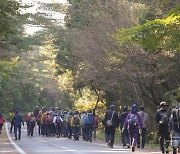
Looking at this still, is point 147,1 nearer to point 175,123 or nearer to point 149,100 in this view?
point 149,100

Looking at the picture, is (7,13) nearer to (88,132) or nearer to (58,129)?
(88,132)

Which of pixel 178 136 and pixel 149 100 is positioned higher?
pixel 149 100

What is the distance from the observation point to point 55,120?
3634cm

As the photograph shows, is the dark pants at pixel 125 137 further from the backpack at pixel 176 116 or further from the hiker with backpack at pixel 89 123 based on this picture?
the backpack at pixel 176 116

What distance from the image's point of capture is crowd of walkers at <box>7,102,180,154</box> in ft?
61.4

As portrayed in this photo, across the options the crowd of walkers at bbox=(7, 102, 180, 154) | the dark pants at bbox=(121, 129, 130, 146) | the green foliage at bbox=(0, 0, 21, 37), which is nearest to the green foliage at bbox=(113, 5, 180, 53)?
the crowd of walkers at bbox=(7, 102, 180, 154)

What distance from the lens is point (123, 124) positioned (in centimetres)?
Result: 2514

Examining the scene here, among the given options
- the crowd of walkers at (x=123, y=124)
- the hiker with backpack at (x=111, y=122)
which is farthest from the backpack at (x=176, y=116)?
the hiker with backpack at (x=111, y=122)

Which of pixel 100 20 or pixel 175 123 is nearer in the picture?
pixel 175 123

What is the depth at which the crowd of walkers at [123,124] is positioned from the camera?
18725 mm

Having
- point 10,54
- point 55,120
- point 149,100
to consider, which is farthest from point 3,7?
point 10,54

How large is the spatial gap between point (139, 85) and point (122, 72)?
5.62ft

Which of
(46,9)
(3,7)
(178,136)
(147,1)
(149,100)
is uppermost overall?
(46,9)

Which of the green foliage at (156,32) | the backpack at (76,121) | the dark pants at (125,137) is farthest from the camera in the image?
the backpack at (76,121)
